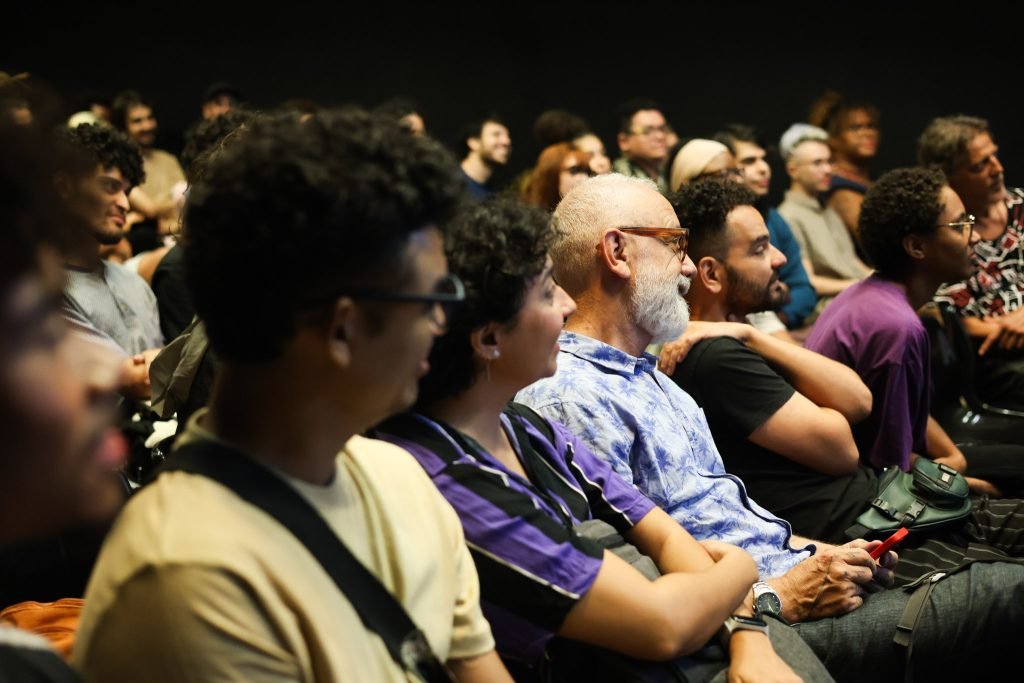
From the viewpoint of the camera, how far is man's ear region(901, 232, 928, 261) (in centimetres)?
320

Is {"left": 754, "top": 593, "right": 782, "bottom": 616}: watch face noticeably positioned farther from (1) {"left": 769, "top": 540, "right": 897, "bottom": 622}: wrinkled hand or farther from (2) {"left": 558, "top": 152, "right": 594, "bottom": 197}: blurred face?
(2) {"left": 558, "top": 152, "right": 594, "bottom": 197}: blurred face

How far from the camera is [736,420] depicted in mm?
2379

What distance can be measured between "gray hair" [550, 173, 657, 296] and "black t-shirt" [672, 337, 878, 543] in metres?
0.37

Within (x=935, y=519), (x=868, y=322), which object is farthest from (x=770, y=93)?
(x=935, y=519)

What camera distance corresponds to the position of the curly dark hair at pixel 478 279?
5.22 feet

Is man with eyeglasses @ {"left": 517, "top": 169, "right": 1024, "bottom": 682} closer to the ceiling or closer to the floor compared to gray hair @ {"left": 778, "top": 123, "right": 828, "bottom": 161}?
closer to the floor

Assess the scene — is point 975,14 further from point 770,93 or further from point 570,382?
point 570,382

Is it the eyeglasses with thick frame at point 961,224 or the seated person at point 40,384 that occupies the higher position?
the seated person at point 40,384

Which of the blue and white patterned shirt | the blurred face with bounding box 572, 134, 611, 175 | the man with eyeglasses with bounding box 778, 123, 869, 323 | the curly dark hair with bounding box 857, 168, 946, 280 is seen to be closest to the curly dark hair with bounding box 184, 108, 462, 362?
the blue and white patterned shirt

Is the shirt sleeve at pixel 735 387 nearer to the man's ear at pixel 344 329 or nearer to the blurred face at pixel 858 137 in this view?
the man's ear at pixel 344 329

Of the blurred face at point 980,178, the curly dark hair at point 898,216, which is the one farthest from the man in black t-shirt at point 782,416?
the blurred face at point 980,178

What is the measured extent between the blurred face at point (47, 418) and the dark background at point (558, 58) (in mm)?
6829

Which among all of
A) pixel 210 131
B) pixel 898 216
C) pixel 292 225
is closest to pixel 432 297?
pixel 292 225

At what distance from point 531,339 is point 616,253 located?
2.22ft
